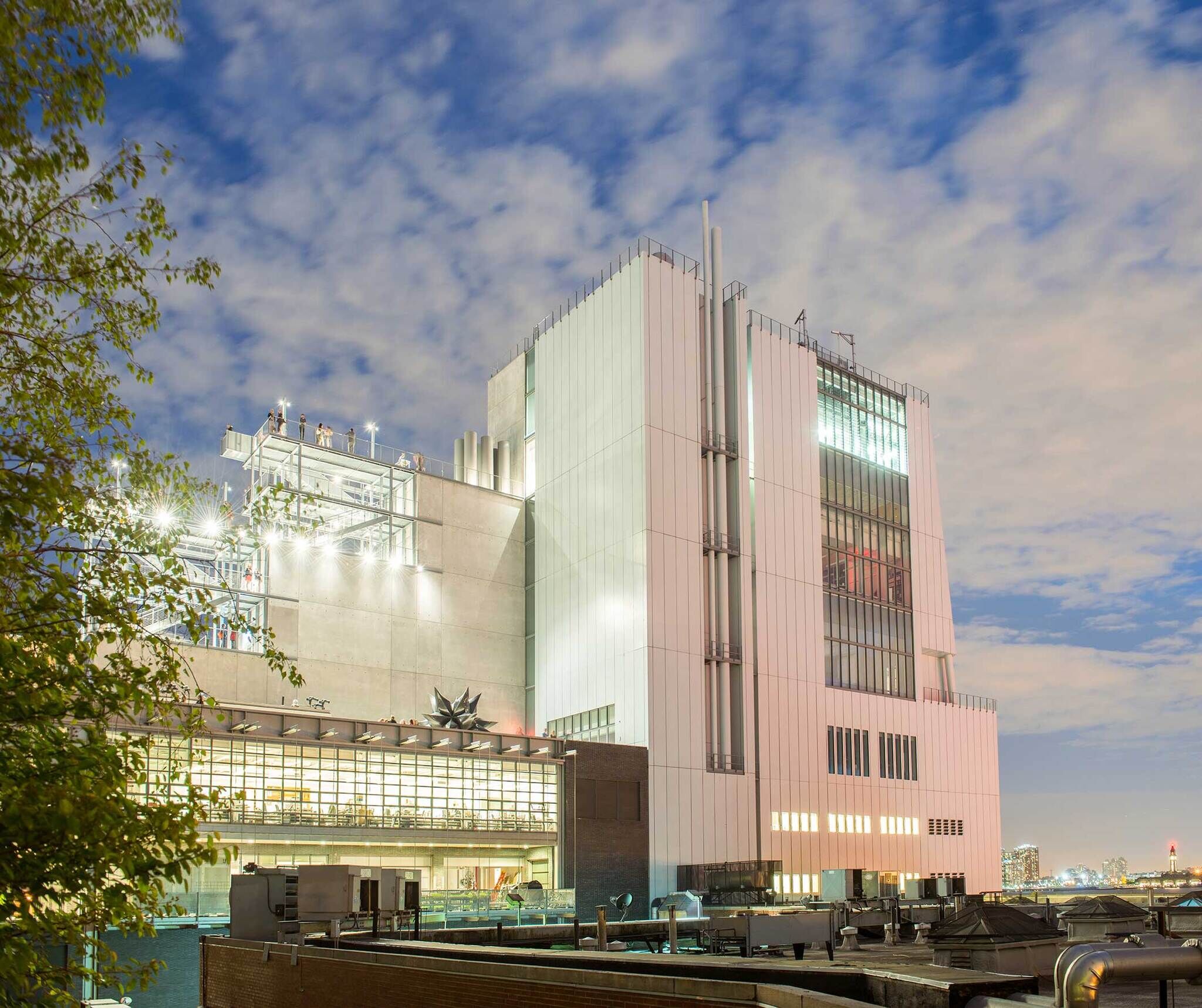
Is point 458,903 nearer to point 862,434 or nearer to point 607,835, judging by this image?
point 607,835

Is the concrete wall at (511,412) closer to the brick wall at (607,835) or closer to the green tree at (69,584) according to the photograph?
the brick wall at (607,835)

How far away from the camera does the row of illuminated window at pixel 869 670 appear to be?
276 feet

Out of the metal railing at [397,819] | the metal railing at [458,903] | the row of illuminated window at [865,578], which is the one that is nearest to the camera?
the metal railing at [458,903]

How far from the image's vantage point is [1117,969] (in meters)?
12.8

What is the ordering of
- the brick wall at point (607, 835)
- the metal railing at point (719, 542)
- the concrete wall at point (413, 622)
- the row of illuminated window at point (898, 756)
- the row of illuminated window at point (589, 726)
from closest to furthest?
1. the brick wall at point (607, 835)
2. the concrete wall at point (413, 622)
3. the row of illuminated window at point (589, 726)
4. the metal railing at point (719, 542)
5. the row of illuminated window at point (898, 756)

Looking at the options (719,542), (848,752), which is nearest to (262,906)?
(719,542)

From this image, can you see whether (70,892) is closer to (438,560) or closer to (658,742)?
(658,742)

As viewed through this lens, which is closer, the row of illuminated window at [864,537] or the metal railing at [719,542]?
the metal railing at [719,542]

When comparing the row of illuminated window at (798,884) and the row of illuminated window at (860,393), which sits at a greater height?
the row of illuminated window at (860,393)

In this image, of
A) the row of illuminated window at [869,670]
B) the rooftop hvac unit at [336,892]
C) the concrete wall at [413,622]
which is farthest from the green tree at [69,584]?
the row of illuminated window at [869,670]

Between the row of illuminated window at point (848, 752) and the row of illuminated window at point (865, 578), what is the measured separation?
9.68 meters

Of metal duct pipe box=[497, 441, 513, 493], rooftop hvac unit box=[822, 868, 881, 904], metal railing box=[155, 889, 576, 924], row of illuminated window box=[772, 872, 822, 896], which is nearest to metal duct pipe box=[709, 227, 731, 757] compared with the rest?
row of illuminated window box=[772, 872, 822, 896]

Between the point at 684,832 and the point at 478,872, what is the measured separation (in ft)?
39.9

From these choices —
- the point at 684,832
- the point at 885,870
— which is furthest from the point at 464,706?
the point at 885,870
